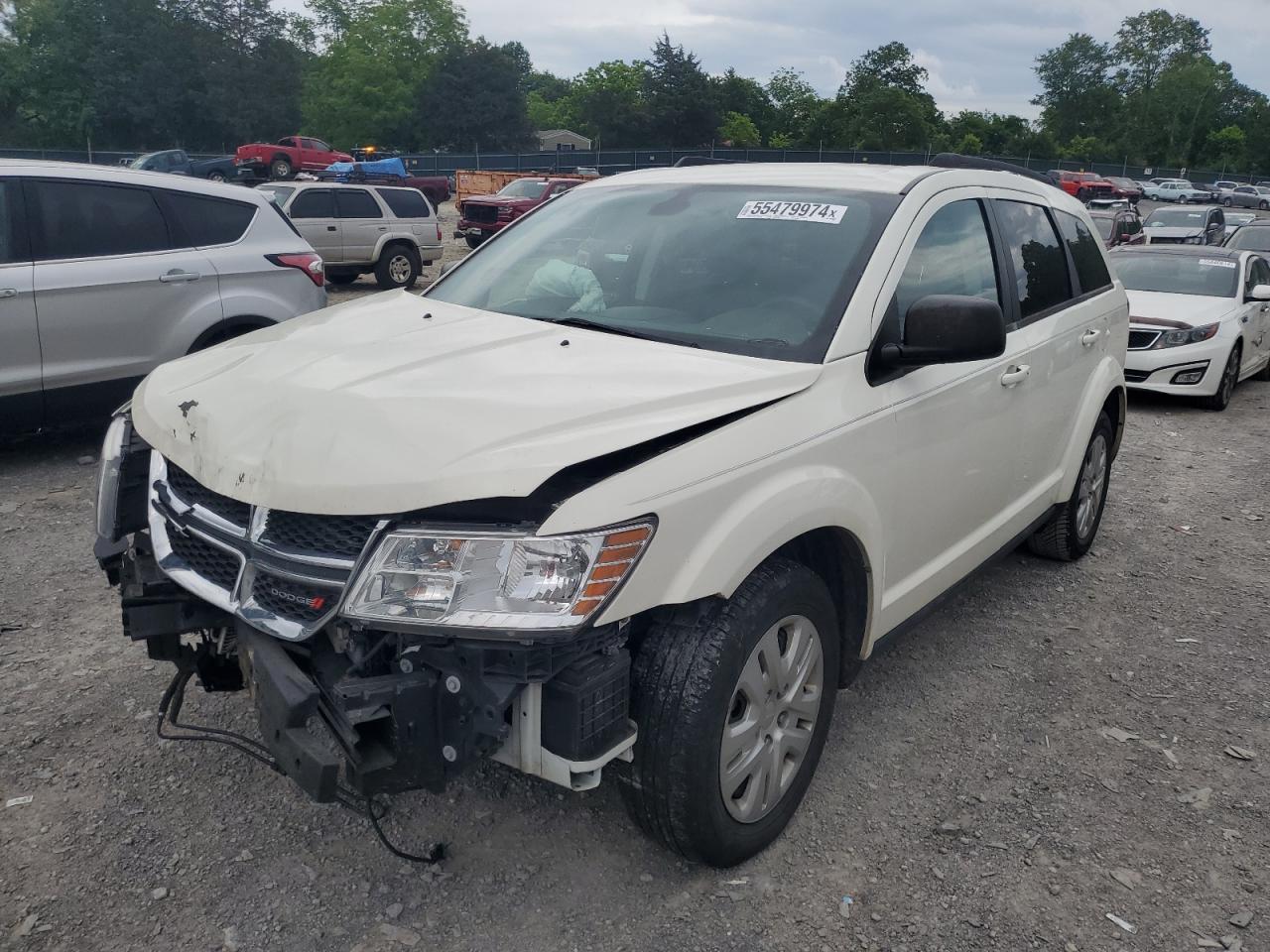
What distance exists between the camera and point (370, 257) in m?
15.8

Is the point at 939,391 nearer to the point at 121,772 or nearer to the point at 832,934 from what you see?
the point at 832,934

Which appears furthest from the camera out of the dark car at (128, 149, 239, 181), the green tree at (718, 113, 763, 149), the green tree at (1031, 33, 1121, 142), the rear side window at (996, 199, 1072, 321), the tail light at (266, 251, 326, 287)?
the green tree at (1031, 33, 1121, 142)

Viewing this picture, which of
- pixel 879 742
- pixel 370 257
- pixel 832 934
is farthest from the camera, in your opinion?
pixel 370 257

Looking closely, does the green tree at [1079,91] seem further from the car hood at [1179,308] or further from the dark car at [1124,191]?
the car hood at [1179,308]

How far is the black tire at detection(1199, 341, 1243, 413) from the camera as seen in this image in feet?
32.2

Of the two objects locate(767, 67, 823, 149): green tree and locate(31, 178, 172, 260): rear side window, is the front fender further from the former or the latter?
locate(767, 67, 823, 149): green tree

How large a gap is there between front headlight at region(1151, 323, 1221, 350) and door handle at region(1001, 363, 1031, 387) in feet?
22.3

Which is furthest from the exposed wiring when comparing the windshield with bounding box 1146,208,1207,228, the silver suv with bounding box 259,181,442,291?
the windshield with bounding box 1146,208,1207,228

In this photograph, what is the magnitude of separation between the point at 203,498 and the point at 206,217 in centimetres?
476

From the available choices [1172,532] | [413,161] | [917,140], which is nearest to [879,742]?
[1172,532]

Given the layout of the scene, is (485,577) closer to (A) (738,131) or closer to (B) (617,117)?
(B) (617,117)

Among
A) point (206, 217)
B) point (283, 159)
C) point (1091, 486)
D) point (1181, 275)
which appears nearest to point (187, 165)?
point (283, 159)

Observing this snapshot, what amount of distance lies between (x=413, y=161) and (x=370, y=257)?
3699 cm

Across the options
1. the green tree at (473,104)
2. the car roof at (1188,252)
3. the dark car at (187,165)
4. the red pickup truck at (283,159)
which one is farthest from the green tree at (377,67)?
the car roof at (1188,252)
